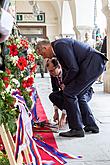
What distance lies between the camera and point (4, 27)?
1.43 m

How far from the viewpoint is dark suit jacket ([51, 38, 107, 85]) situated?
380 cm

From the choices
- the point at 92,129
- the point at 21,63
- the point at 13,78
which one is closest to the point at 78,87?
the point at 92,129

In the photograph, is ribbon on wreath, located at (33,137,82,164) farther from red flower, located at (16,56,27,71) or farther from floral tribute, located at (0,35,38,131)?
red flower, located at (16,56,27,71)

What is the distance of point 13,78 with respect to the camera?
3.04 m

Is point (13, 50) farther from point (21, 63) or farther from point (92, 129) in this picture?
point (92, 129)

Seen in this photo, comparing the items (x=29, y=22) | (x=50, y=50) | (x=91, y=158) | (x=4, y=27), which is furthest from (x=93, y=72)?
(x=29, y=22)

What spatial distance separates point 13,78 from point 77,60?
1.15 m

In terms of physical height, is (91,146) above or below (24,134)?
below

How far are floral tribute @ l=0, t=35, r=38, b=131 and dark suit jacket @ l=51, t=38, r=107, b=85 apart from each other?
0.40 metres

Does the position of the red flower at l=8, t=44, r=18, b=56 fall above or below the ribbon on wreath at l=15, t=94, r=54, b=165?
above

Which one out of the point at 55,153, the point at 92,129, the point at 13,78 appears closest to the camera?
the point at 13,78

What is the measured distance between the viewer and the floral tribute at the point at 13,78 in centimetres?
237

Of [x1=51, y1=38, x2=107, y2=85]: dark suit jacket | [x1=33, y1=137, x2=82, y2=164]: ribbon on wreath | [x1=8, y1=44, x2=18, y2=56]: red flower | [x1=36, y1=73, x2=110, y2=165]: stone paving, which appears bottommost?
[x1=36, y1=73, x2=110, y2=165]: stone paving

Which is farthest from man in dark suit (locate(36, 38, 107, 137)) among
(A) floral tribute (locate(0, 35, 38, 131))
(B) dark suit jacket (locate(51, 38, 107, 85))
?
(A) floral tribute (locate(0, 35, 38, 131))
